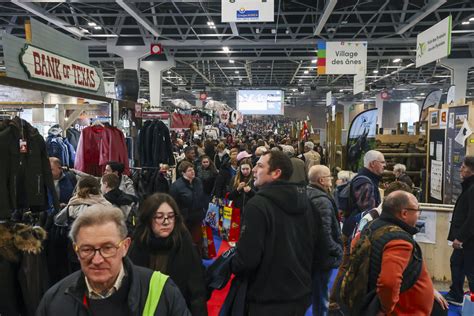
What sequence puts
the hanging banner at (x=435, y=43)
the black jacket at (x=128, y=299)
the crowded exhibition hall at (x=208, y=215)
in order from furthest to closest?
1. the hanging banner at (x=435, y=43)
2. the crowded exhibition hall at (x=208, y=215)
3. the black jacket at (x=128, y=299)

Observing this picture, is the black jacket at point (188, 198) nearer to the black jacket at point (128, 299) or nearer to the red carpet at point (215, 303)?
the red carpet at point (215, 303)

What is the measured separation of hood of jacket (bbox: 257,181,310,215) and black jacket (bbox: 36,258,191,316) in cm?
97

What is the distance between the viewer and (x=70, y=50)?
13.7 ft

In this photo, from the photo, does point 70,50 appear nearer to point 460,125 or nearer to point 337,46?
point 460,125

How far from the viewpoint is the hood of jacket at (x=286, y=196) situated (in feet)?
8.00

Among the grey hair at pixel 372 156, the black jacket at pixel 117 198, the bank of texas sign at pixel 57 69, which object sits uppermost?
the bank of texas sign at pixel 57 69

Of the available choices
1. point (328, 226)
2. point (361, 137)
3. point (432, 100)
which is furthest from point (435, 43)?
point (328, 226)

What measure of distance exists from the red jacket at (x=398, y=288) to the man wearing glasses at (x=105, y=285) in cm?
131

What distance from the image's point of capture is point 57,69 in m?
3.75

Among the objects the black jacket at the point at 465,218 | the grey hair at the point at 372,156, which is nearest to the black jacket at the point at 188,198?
the grey hair at the point at 372,156

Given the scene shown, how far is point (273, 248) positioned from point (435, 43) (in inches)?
244

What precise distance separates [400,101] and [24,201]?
3684 cm

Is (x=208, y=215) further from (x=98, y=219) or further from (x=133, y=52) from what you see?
(x=133, y=52)

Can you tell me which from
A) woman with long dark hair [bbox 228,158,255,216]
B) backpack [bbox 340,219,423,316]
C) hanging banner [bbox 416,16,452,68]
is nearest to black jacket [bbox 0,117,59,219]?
backpack [bbox 340,219,423,316]
